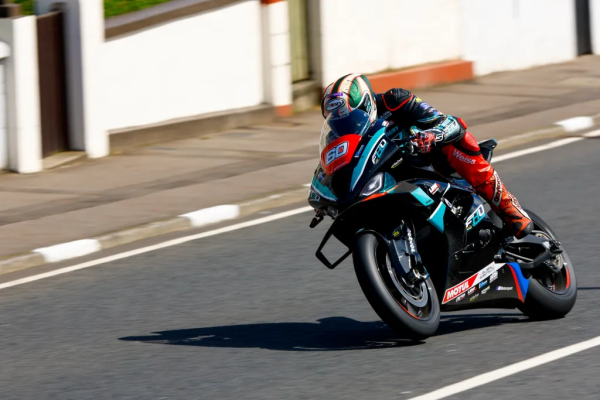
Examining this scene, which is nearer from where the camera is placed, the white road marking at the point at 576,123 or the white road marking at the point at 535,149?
the white road marking at the point at 535,149

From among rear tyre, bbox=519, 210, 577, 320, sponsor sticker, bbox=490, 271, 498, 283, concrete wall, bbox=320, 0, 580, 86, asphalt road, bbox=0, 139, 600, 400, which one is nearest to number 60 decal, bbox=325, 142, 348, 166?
asphalt road, bbox=0, 139, 600, 400

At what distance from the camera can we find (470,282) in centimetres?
669

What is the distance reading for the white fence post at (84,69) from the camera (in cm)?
1396

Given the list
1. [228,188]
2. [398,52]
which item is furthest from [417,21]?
[228,188]

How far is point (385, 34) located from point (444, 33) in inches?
58.7

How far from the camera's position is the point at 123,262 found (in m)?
9.38

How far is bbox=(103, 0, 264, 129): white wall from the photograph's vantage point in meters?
14.6

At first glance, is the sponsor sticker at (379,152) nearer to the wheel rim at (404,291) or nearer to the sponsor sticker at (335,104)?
the sponsor sticker at (335,104)

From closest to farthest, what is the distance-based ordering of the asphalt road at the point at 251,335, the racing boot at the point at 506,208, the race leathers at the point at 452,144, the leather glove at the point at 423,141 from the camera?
the asphalt road at the point at 251,335 < the leather glove at the point at 423,141 < the race leathers at the point at 452,144 < the racing boot at the point at 506,208

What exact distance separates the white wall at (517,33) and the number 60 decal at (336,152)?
45.8 feet

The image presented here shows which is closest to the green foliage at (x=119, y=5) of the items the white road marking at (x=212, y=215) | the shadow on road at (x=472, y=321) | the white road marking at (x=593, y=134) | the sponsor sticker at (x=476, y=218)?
the white road marking at (x=212, y=215)

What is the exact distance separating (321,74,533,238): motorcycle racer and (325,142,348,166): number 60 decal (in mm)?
206

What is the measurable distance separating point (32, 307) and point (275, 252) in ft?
7.26

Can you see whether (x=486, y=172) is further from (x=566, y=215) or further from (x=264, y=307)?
(x=566, y=215)
